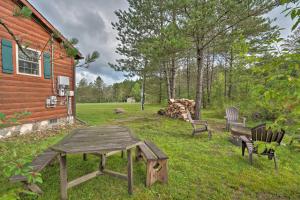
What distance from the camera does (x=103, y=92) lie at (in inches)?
1770

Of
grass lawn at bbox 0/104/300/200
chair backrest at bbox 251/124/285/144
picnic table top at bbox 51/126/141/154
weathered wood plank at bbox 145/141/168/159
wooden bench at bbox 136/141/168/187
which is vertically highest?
picnic table top at bbox 51/126/141/154

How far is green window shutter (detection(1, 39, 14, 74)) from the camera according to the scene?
4863mm

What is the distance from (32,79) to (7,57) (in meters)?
1.06

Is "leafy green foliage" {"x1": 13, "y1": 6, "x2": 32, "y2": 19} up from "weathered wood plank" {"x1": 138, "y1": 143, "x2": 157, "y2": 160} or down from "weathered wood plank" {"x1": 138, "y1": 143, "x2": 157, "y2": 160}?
up

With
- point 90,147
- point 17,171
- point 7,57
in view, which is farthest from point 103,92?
point 17,171

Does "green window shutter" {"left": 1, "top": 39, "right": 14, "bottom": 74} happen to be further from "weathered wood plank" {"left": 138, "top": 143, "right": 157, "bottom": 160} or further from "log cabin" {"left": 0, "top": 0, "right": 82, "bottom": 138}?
"weathered wood plank" {"left": 138, "top": 143, "right": 157, "bottom": 160}

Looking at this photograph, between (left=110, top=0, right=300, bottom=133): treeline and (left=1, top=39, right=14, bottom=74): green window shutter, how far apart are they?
460cm

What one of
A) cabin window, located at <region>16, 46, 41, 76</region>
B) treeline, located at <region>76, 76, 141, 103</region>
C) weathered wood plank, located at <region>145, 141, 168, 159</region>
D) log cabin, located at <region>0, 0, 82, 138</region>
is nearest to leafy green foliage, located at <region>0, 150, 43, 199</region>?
weathered wood plank, located at <region>145, 141, 168, 159</region>

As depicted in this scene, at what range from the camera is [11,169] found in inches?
32.9

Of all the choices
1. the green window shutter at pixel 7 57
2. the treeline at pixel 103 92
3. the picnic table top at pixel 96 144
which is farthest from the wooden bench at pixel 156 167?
the treeline at pixel 103 92

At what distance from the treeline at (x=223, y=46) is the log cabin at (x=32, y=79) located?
3.84 metres

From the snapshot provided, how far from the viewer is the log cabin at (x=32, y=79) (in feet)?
16.3

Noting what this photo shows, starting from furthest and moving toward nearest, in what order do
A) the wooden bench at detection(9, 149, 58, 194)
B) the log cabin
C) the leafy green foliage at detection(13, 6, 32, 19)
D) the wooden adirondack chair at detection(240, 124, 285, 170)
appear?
the log cabin < the wooden adirondack chair at detection(240, 124, 285, 170) < the wooden bench at detection(9, 149, 58, 194) < the leafy green foliage at detection(13, 6, 32, 19)

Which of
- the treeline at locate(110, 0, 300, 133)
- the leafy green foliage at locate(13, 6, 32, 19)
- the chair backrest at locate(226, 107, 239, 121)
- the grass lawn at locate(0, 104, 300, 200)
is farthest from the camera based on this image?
the chair backrest at locate(226, 107, 239, 121)
